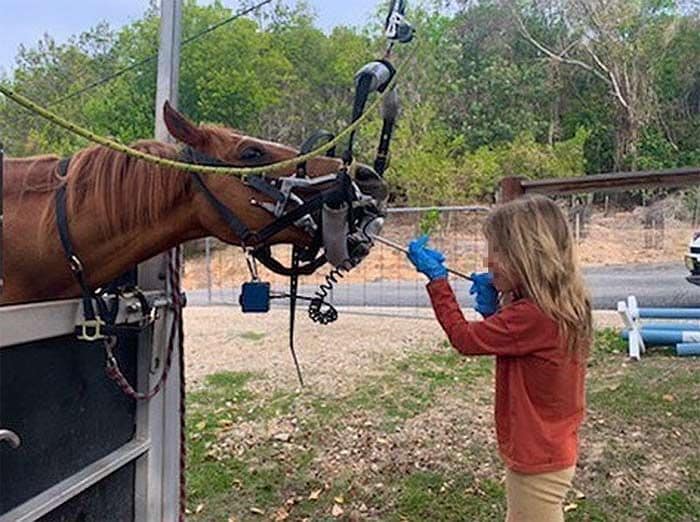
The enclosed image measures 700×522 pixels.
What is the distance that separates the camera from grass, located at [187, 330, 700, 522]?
2.83m

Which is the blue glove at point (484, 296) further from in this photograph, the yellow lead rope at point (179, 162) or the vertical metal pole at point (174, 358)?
the vertical metal pole at point (174, 358)

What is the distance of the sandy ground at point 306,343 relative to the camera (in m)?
5.10

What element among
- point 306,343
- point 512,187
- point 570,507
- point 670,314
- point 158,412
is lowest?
point 570,507

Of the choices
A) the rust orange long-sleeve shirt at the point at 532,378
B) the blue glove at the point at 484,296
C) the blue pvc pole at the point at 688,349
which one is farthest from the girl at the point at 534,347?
the blue pvc pole at the point at 688,349

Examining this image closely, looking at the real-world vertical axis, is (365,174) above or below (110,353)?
above

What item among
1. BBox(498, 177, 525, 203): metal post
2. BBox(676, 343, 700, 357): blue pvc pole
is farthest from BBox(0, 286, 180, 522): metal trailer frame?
BBox(676, 343, 700, 357): blue pvc pole

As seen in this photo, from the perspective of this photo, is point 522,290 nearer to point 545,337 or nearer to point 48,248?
point 545,337

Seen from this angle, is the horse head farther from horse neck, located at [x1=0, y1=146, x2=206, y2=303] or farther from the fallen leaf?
the fallen leaf

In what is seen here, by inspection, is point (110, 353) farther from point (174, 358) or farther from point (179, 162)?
point (179, 162)

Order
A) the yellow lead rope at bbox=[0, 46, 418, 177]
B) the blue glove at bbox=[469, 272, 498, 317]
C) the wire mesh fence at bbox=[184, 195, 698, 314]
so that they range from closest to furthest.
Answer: the yellow lead rope at bbox=[0, 46, 418, 177]
the blue glove at bbox=[469, 272, 498, 317]
the wire mesh fence at bbox=[184, 195, 698, 314]

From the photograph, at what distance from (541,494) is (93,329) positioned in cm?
115

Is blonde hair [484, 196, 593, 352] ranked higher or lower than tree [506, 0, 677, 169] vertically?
lower

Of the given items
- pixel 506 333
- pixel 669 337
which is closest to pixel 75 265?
pixel 506 333

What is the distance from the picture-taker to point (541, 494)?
5.42 ft
